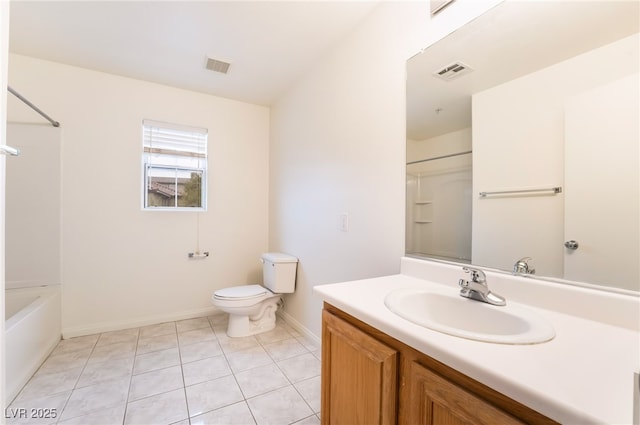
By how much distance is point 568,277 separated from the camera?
91cm

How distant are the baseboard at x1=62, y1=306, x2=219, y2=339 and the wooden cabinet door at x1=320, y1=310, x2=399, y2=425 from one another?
2156 mm

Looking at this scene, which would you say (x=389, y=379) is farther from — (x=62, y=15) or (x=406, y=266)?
(x=62, y=15)

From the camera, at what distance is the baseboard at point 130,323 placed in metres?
2.33

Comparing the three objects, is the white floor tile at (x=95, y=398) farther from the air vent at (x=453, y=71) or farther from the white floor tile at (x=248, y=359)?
the air vent at (x=453, y=71)

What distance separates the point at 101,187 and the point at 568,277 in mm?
3209

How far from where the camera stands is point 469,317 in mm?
979

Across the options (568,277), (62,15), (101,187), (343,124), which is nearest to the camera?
(568,277)

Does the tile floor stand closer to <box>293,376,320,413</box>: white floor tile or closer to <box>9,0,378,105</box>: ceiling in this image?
<box>293,376,320,413</box>: white floor tile

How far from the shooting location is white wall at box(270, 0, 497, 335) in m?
1.48

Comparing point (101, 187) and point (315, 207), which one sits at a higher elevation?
point (101, 187)

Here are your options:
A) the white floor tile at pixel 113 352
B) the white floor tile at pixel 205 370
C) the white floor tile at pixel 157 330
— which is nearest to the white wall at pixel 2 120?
the white floor tile at pixel 205 370

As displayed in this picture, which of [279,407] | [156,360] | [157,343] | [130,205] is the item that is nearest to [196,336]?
[157,343]

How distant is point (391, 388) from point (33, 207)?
295cm

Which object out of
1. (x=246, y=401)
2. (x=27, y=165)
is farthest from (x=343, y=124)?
(x=27, y=165)
